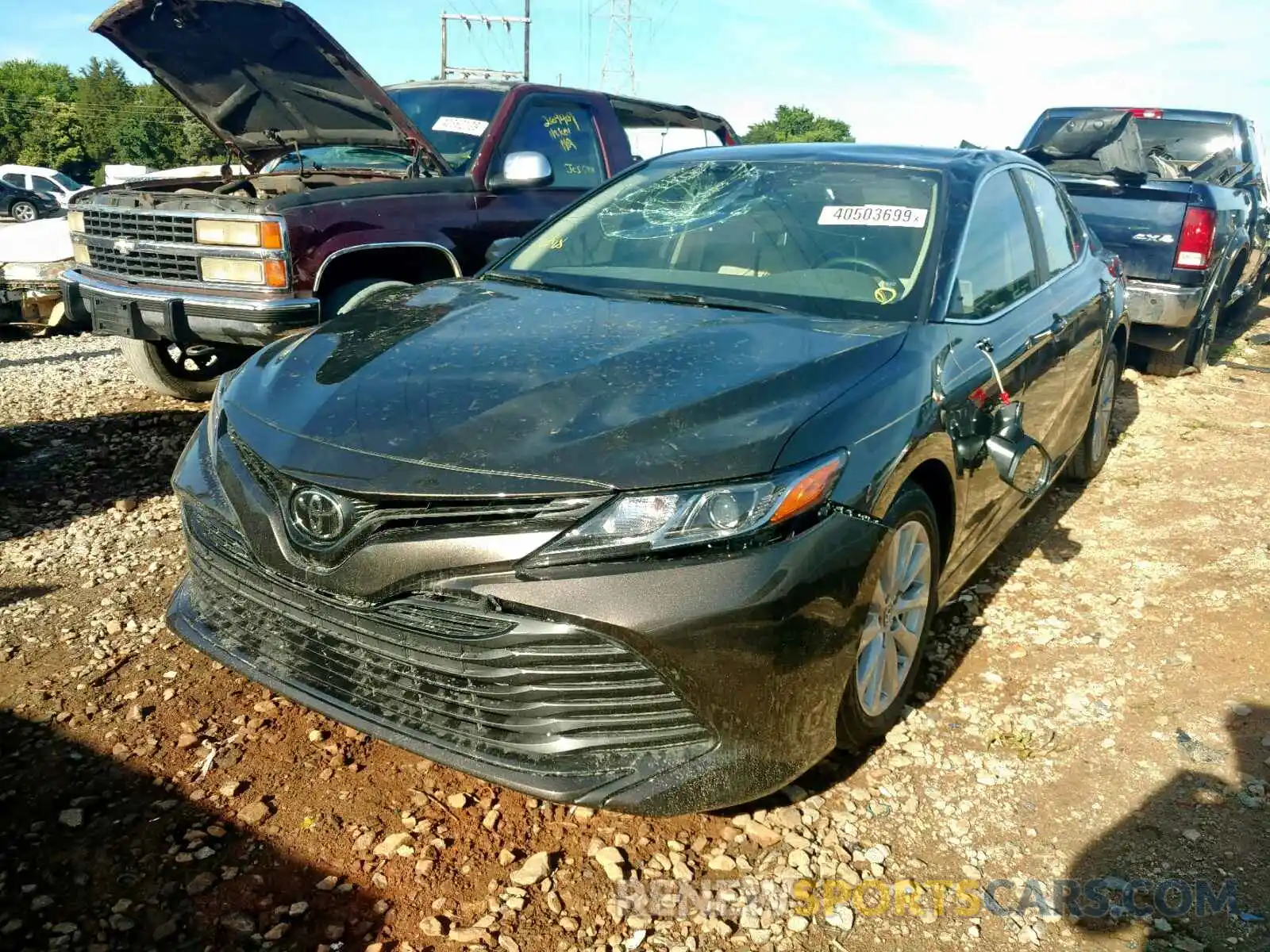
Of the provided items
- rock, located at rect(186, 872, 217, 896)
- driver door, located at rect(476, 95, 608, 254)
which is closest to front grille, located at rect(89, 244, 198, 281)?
driver door, located at rect(476, 95, 608, 254)

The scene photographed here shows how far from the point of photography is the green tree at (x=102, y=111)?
73.8 m

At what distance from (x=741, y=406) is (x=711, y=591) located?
0.50 meters

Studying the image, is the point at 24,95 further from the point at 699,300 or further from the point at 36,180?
the point at 699,300

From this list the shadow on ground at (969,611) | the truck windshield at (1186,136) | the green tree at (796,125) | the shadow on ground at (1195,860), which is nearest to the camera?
the shadow on ground at (1195,860)

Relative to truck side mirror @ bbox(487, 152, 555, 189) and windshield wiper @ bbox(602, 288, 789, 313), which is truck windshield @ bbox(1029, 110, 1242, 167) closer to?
truck side mirror @ bbox(487, 152, 555, 189)

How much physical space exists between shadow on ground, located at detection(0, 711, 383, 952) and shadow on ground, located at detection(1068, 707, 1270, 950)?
5.73ft

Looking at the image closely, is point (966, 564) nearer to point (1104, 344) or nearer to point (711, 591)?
point (711, 591)

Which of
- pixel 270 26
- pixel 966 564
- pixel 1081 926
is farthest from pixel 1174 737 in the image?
pixel 270 26

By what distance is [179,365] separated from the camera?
19.9 feet

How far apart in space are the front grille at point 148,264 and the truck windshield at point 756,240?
218 centimetres

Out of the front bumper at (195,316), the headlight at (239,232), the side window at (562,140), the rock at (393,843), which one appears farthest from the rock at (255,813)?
the side window at (562,140)

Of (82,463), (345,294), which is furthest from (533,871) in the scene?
(82,463)

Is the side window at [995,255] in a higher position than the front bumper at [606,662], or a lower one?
higher

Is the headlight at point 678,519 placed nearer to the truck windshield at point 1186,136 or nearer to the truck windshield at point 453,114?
the truck windshield at point 453,114
